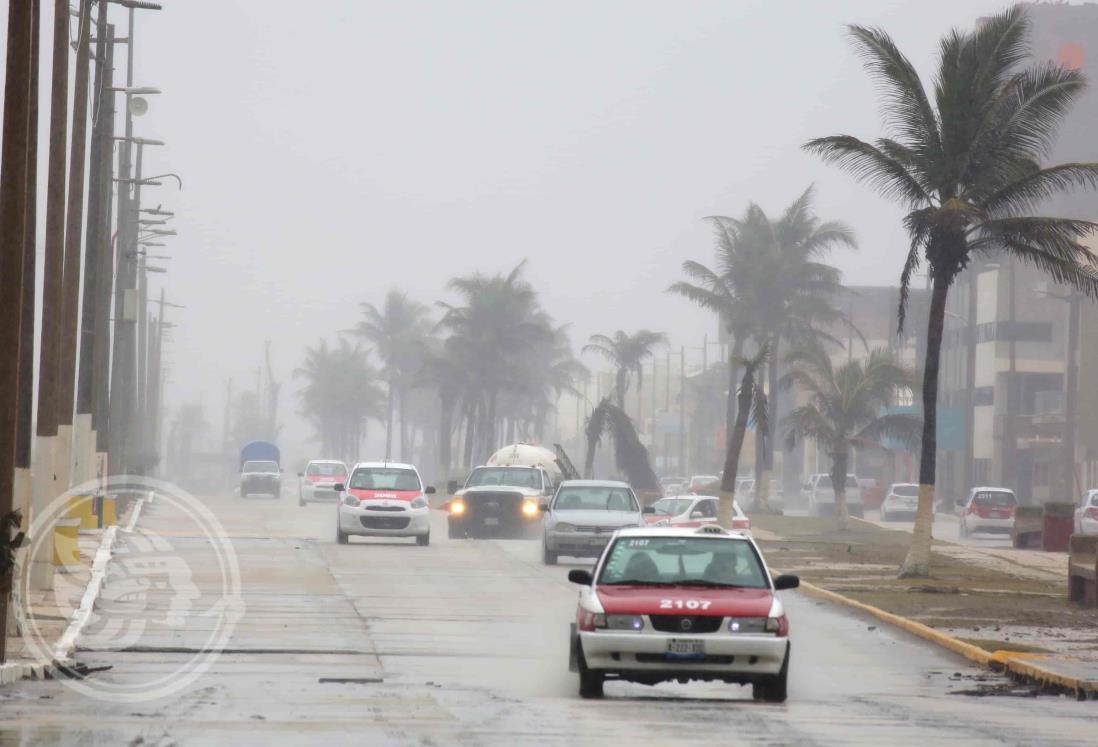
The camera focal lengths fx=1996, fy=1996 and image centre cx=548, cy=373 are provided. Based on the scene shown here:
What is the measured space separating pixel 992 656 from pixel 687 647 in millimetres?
6078

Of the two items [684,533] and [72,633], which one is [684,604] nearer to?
[684,533]

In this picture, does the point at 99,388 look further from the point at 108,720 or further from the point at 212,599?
the point at 108,720

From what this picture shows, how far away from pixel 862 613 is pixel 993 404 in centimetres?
7560

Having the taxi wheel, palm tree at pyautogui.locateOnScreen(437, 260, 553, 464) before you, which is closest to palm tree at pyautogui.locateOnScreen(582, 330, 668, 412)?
palm tree at pyautogui.locateOnScreen(437, 260, 553, 464)

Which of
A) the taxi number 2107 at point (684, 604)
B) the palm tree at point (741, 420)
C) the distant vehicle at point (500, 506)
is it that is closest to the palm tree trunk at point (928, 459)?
the distant vehicle at point (500, 506)

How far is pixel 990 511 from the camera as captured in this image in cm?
5988

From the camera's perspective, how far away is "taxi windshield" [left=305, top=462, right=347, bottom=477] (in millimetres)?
73562

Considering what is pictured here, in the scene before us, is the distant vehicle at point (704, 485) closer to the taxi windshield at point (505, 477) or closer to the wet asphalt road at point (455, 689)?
the taxi windshield at point (505, 477)

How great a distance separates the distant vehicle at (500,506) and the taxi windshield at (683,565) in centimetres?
2686

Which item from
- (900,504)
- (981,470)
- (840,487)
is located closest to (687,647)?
(840,487)

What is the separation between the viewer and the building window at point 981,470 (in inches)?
4033

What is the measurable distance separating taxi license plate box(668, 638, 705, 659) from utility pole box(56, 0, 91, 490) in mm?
14756

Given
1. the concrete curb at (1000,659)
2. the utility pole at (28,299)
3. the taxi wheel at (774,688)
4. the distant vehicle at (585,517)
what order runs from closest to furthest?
the taxi wheel at (774,688), the concrete curb at (1000,659), the utility pole at (28,299), the distant vehicle at (585,517)

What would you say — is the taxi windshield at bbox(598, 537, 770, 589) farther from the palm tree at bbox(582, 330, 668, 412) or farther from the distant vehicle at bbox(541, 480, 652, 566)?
the palm tree at bbox(582, 330, 668, 412)
